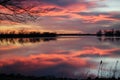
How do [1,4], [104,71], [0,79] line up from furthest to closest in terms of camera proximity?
[104,71] → [1,4] → [0,79]

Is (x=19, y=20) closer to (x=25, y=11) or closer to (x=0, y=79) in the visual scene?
(x=25, y=11)

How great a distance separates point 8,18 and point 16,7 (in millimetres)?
677

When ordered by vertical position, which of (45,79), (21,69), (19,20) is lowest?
(21,69)

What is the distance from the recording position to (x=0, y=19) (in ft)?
48.0

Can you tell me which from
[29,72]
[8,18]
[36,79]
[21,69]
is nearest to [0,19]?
[8,18]

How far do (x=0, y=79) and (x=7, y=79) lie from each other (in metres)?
0.29

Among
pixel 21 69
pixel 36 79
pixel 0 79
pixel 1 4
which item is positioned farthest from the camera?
pixel 21 69

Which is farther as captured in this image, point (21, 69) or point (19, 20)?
point (21, 69)

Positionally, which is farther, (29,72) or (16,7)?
(29,72)

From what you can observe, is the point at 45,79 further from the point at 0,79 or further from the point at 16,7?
the point at 16,7

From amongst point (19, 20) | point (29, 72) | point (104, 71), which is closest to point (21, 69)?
point (29, 72)

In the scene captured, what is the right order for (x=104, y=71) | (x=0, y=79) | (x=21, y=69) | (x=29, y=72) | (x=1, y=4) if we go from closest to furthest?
(x=0, y=79) → (x=1, y=4) → (x=104, y=71) → (x=29, y=72) → (x=21, y=69)

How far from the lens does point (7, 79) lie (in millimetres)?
12133

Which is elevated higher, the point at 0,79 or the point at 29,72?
the point at 0,79
